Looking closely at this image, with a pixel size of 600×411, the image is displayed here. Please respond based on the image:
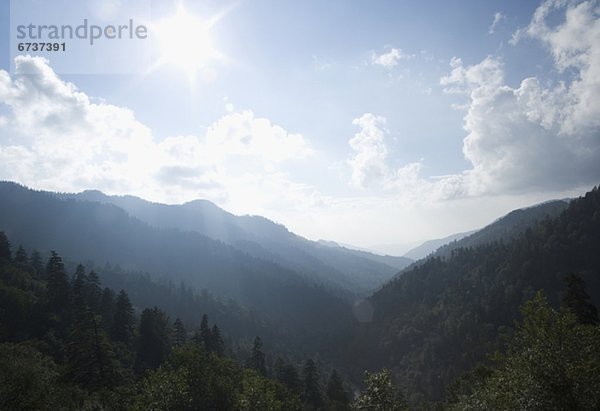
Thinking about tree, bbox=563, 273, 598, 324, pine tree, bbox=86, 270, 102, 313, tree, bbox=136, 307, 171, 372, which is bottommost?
tree, bbox=136, 307, 171, 372

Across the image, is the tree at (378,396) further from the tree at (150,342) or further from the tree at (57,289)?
the tree at (57,289)

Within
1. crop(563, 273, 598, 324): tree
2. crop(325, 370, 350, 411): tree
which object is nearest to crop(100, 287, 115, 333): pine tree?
crop(325, 370, 350, 411): tree

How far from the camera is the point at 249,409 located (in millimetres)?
36062

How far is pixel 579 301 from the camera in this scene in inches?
1913

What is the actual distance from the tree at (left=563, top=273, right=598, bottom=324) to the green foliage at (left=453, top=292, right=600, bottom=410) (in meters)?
29.6

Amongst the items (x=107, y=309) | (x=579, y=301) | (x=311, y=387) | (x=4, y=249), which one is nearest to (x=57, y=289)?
(x=107, y=309)

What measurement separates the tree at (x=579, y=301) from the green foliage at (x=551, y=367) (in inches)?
1164

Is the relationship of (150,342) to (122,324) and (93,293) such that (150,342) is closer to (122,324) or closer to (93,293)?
(122,324)

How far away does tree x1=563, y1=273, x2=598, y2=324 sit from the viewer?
47.7 metres

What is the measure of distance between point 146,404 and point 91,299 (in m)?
62.9

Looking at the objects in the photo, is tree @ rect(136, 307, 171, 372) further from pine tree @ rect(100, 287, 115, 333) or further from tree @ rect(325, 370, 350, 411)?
tree @ rect(325, 370, 350, 411)

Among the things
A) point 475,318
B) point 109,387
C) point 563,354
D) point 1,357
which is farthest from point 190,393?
point 475,318

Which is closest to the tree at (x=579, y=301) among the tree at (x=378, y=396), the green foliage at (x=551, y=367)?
the tree at (x=378, y=396)

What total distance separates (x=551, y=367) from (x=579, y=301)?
3376 centimetres
